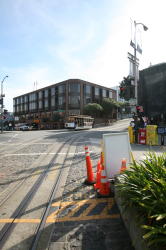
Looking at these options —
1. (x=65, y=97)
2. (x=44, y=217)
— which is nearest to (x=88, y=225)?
(x=44, y=217)

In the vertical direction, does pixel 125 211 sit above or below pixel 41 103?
below

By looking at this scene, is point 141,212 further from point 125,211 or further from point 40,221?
point 40,221

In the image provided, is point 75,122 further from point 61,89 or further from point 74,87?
point 61,89

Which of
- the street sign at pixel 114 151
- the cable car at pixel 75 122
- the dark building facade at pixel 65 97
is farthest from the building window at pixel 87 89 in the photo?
the street sign at pixel 114 151

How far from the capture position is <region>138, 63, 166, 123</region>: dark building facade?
31.4 m

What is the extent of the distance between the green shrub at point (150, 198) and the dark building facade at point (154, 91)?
3056 centimetres

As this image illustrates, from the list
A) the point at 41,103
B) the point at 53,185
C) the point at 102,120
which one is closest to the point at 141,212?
the point at 53,185

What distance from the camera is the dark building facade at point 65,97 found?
61.0 metres

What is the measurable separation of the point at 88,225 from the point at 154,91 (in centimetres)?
3267

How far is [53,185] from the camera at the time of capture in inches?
212

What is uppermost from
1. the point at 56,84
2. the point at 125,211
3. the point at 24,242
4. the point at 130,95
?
the point at 56,84

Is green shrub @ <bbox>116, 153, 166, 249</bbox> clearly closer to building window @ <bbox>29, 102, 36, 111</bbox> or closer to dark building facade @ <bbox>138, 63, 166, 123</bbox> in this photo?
dark building facade @ <bbox>138, 63, 166, 123</bbox>

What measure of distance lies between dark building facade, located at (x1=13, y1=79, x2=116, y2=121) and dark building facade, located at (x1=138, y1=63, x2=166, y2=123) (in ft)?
87.7

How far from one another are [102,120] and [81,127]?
995 inches
